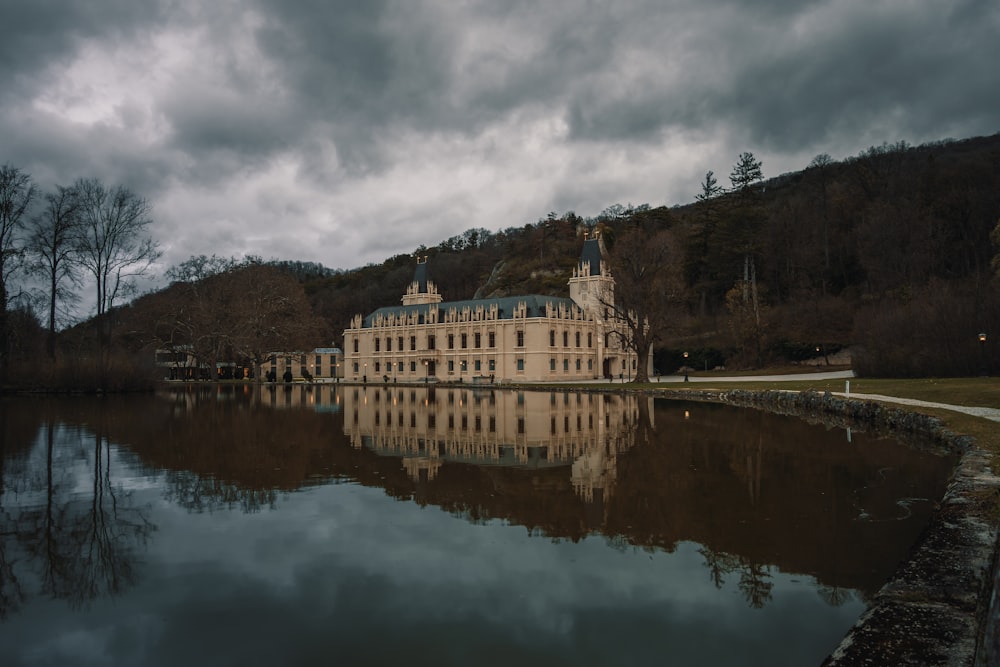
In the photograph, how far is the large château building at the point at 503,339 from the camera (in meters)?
70.0

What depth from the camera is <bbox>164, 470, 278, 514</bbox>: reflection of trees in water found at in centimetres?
1017

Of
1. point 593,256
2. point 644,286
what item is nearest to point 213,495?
point 644,286

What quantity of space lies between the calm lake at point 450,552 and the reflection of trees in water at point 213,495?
0.24 ft

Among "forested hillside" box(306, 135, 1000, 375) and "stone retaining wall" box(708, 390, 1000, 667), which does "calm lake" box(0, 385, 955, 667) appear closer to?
"stone retaining wall" box(708, 390, 1000, 667)

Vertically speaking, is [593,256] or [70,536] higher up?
[593,256]

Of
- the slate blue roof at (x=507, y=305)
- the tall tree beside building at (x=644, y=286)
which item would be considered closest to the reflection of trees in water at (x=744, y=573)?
the tall tree beside building at (x=644, y=286)

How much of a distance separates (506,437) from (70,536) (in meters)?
12.1

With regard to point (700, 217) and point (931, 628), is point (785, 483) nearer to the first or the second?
point (931, 628)

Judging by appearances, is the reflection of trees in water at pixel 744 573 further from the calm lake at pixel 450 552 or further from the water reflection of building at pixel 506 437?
the water reflection of building at pixel 506 437

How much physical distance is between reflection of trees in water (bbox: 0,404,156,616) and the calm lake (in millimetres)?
43

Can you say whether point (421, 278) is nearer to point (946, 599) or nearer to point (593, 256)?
point (593, 256)

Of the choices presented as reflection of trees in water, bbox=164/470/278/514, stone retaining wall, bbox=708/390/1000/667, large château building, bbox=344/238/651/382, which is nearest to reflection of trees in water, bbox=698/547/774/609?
stone retaining wall, bbox=708/390/1000/667

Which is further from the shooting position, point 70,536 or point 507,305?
point 507,305

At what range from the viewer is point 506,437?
19.1 m
